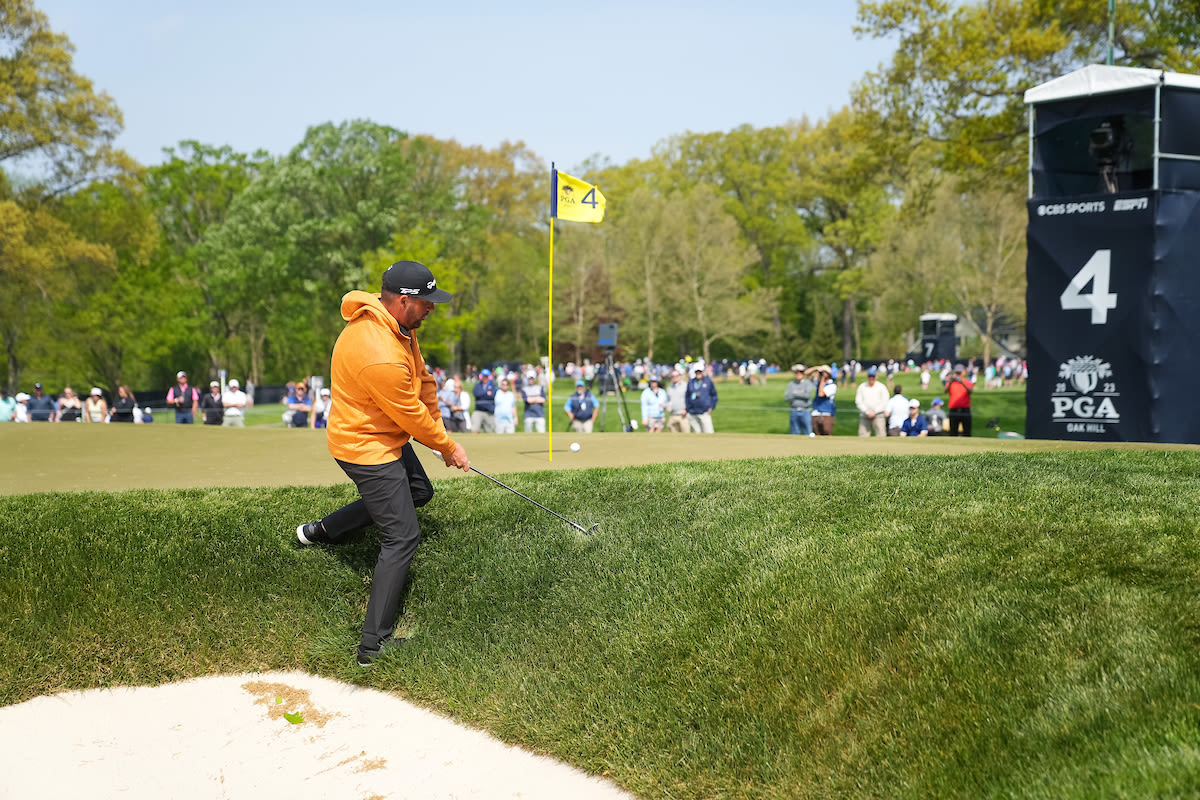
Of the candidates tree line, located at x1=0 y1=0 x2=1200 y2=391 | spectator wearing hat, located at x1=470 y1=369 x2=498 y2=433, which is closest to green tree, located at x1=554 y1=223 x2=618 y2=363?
tree line, located at x1=0 y1=0 x2=1200 y2=391

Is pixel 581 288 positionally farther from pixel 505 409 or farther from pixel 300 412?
pixel 505 409

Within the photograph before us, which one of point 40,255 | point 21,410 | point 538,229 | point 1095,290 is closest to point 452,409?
point 21,410

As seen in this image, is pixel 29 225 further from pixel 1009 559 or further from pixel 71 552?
pixel 1009 559

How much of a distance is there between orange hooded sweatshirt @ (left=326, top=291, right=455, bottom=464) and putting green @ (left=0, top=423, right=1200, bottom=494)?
8.21ft

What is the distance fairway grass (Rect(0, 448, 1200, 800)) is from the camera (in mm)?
3982

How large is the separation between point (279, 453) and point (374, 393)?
5588 millimetres

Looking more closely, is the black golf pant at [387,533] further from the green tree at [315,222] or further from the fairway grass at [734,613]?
the green tree at [315,222]

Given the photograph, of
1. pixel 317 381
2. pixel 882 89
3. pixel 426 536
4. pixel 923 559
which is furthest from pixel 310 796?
pixel 317 381

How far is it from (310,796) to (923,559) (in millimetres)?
3577

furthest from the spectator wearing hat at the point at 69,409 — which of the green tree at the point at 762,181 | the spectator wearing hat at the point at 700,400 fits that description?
the green tree at the point at 762,181

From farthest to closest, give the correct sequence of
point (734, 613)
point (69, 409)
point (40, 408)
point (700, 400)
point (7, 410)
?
point (40, 408) < point (7, 410) < point (69, 409) < point (700, 400) < point (734, 613)

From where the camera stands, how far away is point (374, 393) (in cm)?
558

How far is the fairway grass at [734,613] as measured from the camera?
13.1 ft

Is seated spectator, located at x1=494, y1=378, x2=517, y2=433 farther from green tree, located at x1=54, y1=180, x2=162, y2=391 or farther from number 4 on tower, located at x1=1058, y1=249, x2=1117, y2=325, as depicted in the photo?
green tree, located at x1=54, y1=180, x2=162, y2=391
